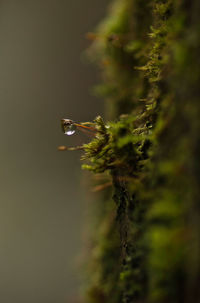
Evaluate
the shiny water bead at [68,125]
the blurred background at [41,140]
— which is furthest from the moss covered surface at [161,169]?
the blurred background at [41,140]

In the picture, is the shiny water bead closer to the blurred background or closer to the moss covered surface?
the moss covered surface

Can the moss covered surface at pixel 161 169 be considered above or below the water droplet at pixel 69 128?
below

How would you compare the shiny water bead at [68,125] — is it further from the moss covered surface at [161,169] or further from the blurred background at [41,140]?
the blurred background at [41,140]

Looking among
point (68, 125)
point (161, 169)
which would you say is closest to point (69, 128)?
point (68, 125)

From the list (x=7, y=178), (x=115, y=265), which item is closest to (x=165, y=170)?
(x=115, y=265)

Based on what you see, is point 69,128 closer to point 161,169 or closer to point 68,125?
point 68,125

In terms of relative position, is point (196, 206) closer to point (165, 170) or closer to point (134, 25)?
point (165, 170)
